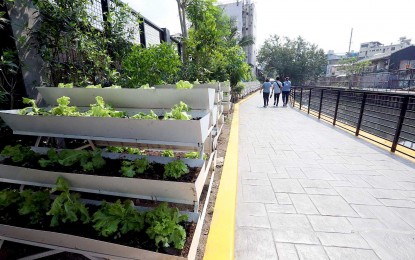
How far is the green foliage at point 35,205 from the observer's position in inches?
75.4

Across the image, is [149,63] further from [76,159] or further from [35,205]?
[35,205]

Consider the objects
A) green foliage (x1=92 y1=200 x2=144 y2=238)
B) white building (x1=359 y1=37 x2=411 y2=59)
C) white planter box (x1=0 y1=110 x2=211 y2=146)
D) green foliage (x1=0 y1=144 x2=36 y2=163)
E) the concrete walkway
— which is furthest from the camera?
white building (x1=359 y1=37 x2=411 y2=59)

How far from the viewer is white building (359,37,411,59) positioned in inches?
2511

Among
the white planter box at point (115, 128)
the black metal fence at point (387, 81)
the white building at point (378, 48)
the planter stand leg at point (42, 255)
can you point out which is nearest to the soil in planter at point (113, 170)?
the white planter box at point (115, 128)

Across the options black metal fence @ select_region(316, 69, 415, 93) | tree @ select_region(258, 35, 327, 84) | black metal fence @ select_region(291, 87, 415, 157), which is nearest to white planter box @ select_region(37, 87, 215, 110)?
black metal fence @ select_region(291, 87, 415, 157)

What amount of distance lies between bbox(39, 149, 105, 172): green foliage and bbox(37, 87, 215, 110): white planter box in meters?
0.74

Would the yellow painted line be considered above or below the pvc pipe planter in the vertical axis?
below

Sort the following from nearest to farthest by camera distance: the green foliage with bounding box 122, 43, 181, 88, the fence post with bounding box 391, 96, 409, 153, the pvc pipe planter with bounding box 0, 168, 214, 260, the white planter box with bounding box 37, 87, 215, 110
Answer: the pvc pipe planter with bounding box 0, 168, 214, 260 → the white planter box with bounding box 37, 87, 215, 110 → the green foliage with bounding box 122, 43, 181, 88 → the fence post with bounding box 391, 96, 409, 153

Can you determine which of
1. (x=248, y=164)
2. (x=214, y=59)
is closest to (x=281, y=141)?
(x=248, y=164)

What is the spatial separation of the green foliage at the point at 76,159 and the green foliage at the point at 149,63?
2072 mm

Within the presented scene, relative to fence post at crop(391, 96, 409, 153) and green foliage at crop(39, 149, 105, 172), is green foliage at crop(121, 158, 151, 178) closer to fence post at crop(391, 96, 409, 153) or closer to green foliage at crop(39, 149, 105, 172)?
green foliage at crop(39, 149, 105, 172)

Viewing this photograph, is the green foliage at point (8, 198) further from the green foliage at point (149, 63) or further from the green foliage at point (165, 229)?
the green foliage at point (149, 63)

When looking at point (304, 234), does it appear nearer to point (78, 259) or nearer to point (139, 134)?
point (139, 134)

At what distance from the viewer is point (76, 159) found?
2.17 m
